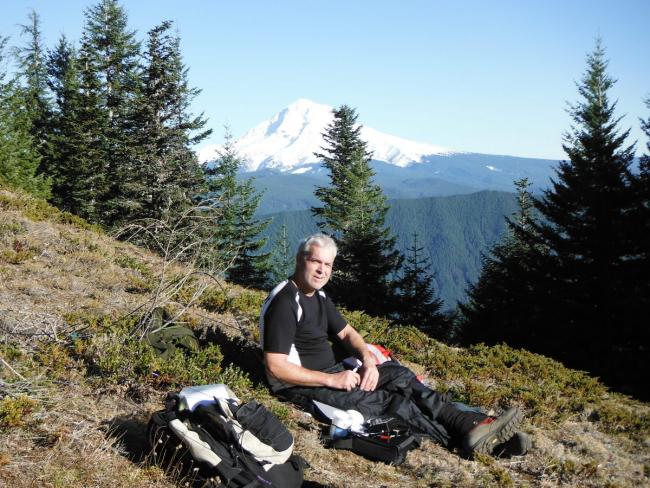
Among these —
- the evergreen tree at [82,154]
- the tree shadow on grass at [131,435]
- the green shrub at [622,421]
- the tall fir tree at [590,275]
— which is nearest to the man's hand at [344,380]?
the tree shadow on grass at [131,435]

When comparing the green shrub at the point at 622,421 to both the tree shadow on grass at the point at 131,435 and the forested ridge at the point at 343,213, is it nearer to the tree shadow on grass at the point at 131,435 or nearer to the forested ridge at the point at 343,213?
the forested ridge at the point at 343,213

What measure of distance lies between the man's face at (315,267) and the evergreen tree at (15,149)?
1793cm

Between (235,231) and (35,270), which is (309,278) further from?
(235,231)

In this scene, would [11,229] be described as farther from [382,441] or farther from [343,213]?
[343,213]

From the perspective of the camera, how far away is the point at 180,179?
80.7 feet

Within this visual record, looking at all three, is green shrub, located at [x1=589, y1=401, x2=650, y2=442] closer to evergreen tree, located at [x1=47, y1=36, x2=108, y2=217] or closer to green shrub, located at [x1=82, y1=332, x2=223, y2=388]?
green shrub, located at [x1=82, y1=332, x2=223, y2=388]

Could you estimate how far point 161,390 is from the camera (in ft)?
16.5

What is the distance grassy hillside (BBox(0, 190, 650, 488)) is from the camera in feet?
12.5

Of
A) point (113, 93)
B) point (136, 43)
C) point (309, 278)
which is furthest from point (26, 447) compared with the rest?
point (136, 43)

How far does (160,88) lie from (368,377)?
78.0 feet

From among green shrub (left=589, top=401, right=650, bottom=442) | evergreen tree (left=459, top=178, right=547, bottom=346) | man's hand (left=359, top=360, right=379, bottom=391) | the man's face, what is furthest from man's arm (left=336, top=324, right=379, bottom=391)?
evergreen tree (left=459, top=178, right=547, bottom=346)

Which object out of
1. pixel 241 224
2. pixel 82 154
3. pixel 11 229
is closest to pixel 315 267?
pixel 11 229

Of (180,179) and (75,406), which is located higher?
(180,179)

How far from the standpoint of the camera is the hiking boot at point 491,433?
4.75 metres
